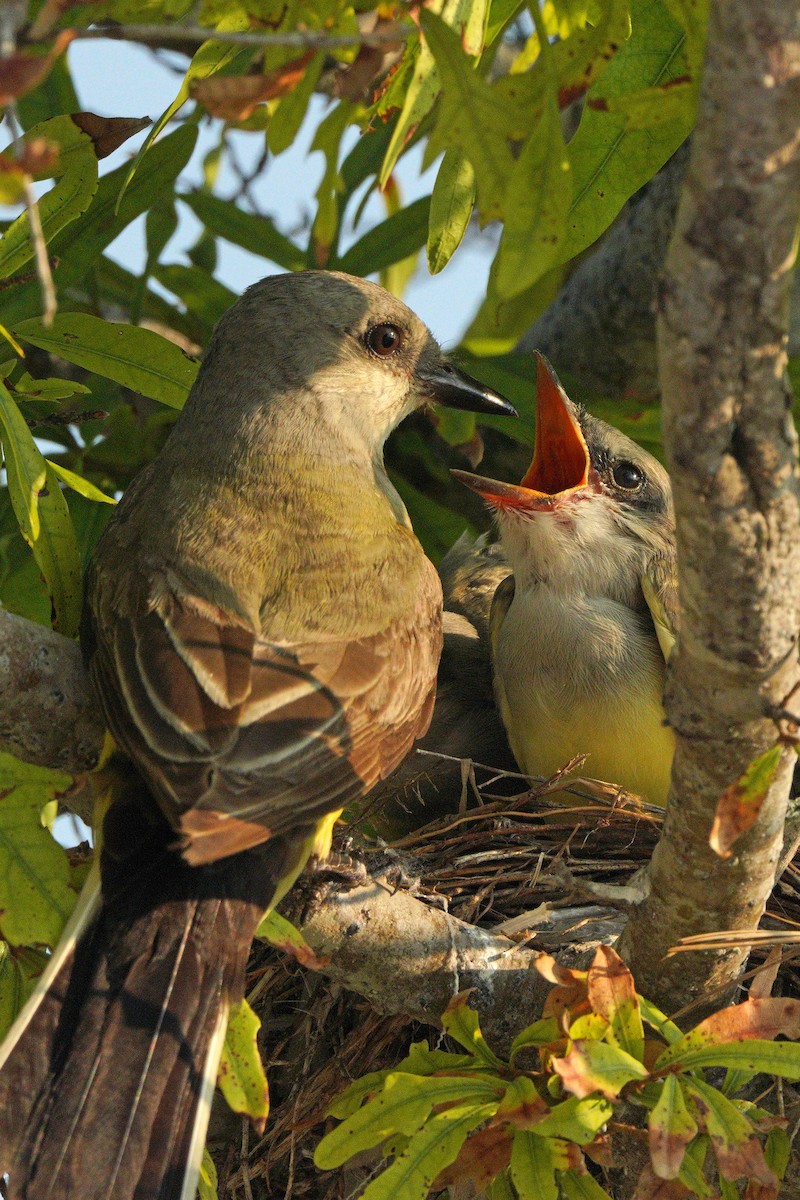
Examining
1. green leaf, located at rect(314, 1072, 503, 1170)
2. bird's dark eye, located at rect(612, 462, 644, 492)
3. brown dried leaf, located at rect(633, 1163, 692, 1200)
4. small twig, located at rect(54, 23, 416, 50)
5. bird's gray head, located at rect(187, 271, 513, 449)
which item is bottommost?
brown dried leaf, located at rect(633, 1163, 692, 1200)

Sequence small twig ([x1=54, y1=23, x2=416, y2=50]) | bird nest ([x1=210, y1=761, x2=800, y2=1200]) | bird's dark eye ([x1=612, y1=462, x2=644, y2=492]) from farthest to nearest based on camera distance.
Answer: bird's dark eye ([x1=612, y1=462, x2=644, y2=492])
bird nest ([x1=210, y1=761, x2=800, y2=1200])
small twig ([x1=54, y1=23, x2=416, y2=50])

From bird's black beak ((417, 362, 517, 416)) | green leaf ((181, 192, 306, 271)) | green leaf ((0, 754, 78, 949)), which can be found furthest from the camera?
green leaf ((181, 192, 306, 271))

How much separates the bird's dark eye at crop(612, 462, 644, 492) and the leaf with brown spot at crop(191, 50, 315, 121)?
3.09 meters

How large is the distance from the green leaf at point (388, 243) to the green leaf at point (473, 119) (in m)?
3.37

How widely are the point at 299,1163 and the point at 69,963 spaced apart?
160 centimetres

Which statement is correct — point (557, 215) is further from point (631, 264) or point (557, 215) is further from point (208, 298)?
point (631, 264)

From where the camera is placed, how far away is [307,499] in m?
4.19

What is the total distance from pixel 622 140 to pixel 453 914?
231 cm

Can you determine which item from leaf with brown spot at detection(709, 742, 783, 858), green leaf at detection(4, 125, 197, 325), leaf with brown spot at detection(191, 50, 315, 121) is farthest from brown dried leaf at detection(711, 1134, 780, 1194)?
green leaf at detection(4, 125, 197, 325)

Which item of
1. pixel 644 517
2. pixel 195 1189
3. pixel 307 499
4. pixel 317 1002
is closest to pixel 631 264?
pixel 644 517

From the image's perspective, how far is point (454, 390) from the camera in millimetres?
4965

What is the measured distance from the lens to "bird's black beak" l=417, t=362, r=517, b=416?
195 inches

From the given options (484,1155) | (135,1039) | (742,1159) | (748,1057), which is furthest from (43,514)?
(742,1159)

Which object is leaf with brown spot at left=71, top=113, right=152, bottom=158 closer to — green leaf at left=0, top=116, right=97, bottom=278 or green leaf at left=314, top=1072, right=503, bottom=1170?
green leaf at left=0, top=116, right=97, bottom=278
